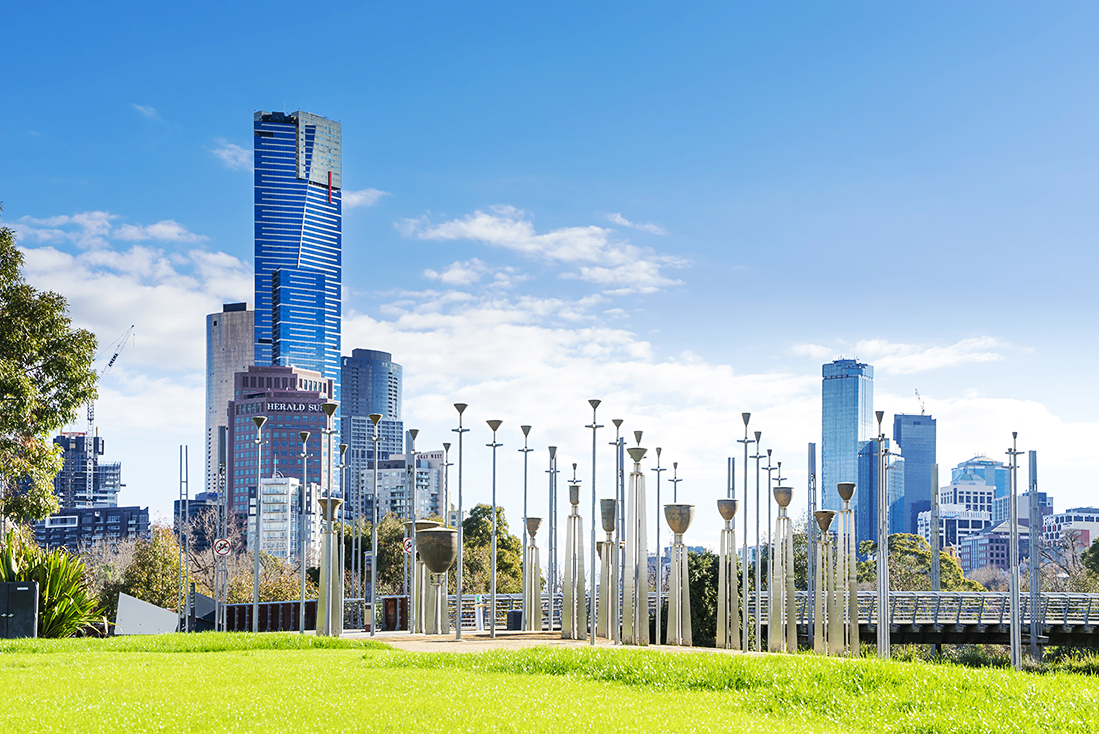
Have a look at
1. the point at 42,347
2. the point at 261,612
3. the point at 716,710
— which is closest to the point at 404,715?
the point at 716,710

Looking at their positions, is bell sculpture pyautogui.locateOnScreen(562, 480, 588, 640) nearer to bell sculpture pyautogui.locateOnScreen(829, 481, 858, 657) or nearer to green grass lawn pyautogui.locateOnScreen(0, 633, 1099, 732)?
bell sculpture pyautogui.locateOnScreen(829, 481, 858, 657)

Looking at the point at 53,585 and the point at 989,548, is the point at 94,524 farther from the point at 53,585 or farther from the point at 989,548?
the point at 53,585

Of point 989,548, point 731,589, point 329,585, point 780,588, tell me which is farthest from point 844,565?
point 989,548

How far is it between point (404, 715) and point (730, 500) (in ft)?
55.4

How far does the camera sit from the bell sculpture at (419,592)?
2984 cm

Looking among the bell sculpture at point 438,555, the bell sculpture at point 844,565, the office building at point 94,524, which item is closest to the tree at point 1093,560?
the bell sculpture at point 844,565

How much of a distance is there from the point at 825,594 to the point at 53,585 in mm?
19310

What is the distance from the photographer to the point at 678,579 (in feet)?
84.1

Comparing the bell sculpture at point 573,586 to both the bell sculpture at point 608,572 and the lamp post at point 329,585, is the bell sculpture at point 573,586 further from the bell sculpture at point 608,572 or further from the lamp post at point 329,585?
the lamp post at point 329,585

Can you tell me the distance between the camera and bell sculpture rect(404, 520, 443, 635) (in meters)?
29.8

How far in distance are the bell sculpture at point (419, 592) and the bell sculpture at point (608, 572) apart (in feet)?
16.8

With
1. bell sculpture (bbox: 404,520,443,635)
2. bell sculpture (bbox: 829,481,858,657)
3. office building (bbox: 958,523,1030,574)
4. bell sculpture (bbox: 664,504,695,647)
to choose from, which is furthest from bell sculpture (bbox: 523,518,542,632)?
office building (bbox: 958,523,1030,574)

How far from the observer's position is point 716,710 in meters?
11.0

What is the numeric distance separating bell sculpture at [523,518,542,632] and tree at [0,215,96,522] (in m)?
12.9
